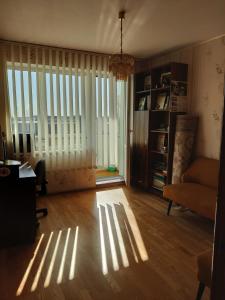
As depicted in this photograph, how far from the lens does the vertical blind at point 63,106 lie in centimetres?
354

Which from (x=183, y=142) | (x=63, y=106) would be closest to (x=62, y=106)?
(x=63, y=106)

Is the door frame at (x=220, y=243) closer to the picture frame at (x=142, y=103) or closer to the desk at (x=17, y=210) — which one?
the desk at (x=17, y=210)

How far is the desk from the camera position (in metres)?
2.37

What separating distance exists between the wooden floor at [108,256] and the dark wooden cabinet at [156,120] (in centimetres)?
78

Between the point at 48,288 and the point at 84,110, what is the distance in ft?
9.30

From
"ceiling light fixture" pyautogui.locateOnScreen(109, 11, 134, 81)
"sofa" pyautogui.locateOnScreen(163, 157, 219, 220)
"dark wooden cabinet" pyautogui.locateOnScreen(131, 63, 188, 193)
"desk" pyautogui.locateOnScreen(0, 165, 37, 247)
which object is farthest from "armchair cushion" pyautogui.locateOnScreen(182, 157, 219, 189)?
"desk" pyautogui.locateOnScreen(0, 165, 37, 247)

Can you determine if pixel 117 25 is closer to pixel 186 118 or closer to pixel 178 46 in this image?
pixel 178 46

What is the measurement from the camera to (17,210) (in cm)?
242

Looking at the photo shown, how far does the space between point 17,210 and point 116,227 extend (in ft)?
3.90

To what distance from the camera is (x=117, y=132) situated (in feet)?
14.5

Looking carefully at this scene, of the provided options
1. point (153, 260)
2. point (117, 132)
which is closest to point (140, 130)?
point (117, 132)

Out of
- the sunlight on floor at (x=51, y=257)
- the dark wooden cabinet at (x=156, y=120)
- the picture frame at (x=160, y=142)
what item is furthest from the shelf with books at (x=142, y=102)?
the sunlight on floor at (x=51, y=257)

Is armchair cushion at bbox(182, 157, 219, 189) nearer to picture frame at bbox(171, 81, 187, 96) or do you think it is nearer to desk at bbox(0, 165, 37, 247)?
picture frame at bbox(171, 81, 187, 96)

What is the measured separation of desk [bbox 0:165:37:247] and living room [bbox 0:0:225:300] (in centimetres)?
1
